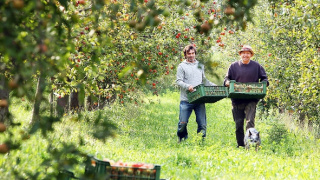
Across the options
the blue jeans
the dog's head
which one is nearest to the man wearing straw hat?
the dog's head

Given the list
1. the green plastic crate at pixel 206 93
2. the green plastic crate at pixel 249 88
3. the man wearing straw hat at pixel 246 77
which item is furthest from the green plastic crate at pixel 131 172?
the man wearing straw hat at pixel 246 77

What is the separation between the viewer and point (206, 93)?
838 cm

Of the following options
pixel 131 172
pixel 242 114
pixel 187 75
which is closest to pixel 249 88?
pixel 242 114

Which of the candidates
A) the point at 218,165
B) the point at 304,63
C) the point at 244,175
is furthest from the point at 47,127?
the point at 304,63

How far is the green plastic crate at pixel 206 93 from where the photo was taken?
839 centimetres

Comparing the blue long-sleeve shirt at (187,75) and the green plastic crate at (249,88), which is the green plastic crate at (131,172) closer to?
the green plastic crate at (249,88)

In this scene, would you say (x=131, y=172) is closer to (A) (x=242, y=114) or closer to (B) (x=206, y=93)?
(B) (x=206, y=93)

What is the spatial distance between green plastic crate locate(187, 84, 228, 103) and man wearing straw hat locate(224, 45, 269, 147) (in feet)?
0.89

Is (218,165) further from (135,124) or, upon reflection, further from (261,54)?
(261,54)

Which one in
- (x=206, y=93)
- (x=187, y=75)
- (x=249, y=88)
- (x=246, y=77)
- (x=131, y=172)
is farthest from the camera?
(x=187, y=75)

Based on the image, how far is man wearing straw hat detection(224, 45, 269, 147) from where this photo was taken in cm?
896

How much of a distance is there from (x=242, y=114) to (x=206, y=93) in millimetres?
1210

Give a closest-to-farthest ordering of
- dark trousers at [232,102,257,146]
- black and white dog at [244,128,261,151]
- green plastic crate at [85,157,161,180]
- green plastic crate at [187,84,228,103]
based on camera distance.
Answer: green plastic crate at [85,157,161,180], green plastic crate at [187,84,228,103], black and white dog at [244,128,261,151], dark trousers at [232,102,257,146]

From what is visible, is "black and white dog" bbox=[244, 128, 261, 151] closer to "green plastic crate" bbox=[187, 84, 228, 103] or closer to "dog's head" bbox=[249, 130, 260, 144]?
"dog's head" bbox=[249, 130, 260, 144]
